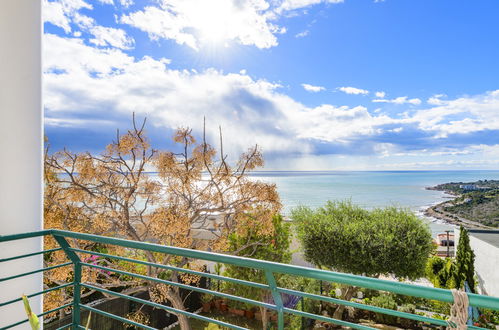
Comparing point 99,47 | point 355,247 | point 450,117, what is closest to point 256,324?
point 355,247

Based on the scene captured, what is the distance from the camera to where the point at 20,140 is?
1.50 meters

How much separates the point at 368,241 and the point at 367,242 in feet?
0.16

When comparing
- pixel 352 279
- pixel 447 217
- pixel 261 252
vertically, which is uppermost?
pixel 352 279

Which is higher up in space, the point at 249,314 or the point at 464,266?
the point at 464,266

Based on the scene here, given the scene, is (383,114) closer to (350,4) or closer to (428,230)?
(350,4)

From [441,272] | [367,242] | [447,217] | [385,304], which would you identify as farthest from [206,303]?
[447,217]

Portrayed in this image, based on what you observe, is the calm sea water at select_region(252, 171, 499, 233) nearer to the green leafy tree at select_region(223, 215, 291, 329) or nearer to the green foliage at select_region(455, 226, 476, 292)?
the green foliage at select_region(455, 226, 476, 292)

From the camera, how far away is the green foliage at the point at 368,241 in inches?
339

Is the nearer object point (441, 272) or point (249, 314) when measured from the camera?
point (249, 314)

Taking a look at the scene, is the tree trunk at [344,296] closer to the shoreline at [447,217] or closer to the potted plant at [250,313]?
the potted plant at [250,313]

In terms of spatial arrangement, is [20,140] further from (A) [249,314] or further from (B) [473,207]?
(B) [473,207]

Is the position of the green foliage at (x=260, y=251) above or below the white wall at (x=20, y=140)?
below

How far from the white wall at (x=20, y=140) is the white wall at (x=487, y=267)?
1134 centimetres

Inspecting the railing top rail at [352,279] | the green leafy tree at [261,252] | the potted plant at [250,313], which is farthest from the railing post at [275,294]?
the potted plant at [250,313]
